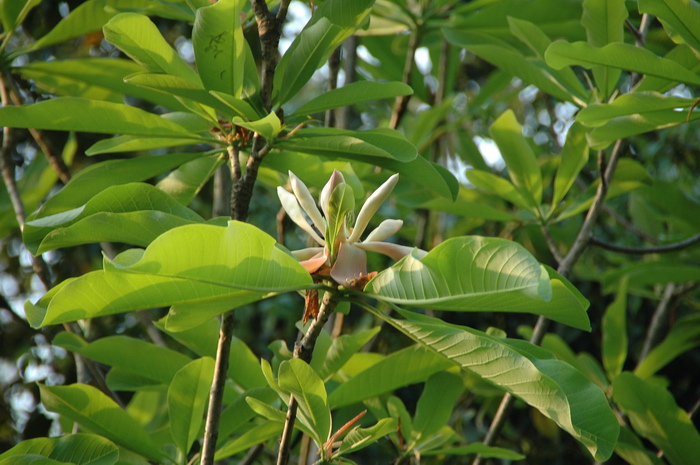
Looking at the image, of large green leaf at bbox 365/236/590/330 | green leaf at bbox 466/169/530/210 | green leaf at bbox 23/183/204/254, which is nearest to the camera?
large green leaf at bbox 365/236/590/330

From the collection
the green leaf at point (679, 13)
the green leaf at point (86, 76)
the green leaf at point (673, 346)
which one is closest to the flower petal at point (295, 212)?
the green leaf at point (86, 76)

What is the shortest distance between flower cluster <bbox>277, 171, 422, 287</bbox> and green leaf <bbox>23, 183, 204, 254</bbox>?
0.40 feet

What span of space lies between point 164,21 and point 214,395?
2204 mm

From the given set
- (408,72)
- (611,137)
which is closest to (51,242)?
(611,137)

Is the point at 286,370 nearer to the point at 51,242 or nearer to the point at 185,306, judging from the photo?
the point at 185,306

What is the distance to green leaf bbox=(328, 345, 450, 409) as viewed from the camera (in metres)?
0.97

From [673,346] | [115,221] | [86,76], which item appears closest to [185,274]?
[115,221]

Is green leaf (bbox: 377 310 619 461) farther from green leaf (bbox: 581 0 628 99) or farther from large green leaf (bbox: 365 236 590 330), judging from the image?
green leaf (bbox: 581 0 628 99)

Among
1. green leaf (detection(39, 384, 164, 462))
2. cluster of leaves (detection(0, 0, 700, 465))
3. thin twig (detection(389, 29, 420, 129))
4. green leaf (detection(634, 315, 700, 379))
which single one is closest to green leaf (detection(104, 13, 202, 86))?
cluster of leaves (detection(0, 0, 700, 465))

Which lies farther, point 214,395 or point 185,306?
point 214,395

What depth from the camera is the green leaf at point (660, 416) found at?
3.77ft

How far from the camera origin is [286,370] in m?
0.65

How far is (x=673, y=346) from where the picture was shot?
1545 mm

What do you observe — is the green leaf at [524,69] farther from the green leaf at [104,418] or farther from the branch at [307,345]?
the green leaf at [104,418]
